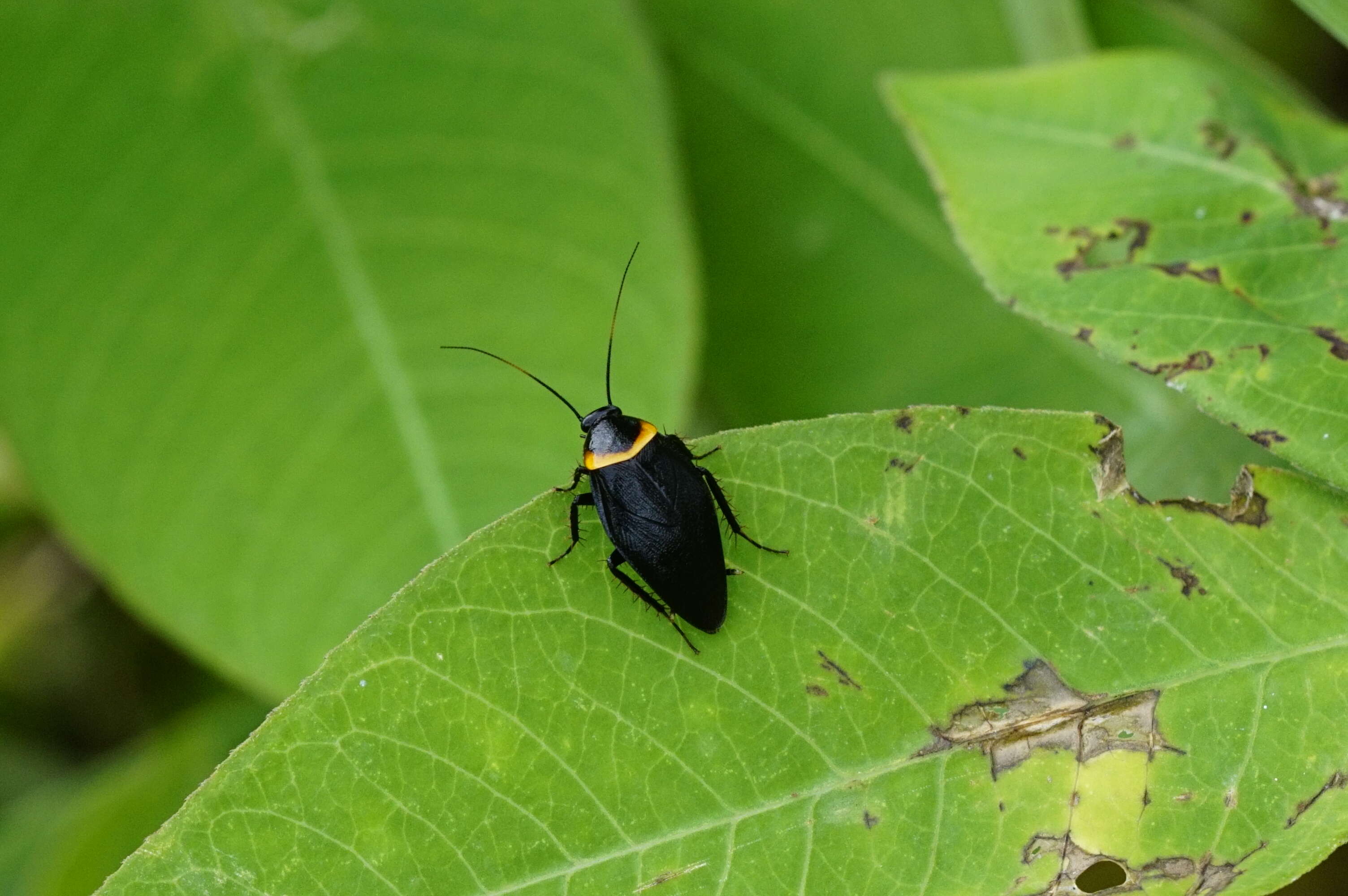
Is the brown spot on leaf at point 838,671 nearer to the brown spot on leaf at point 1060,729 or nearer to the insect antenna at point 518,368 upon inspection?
the brown spot on leaf at point 1060,729

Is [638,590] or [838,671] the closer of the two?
[838,671]

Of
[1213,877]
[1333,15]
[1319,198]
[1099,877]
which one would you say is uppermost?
[1333,15]

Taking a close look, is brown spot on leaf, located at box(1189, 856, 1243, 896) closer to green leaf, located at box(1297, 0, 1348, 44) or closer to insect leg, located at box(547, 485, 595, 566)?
insect leg, located at box(547, 485, 595, 566)

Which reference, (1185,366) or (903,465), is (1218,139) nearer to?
(1185,366)

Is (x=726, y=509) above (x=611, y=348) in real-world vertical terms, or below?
above

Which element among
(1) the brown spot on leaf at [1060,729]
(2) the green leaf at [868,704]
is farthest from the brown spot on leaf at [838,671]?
(1) the brown spot on leaf at [1060,729]

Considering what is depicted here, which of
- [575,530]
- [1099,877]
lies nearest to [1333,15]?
[575,530]
